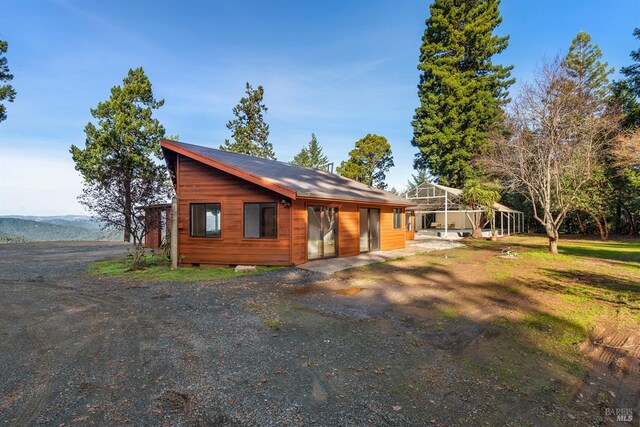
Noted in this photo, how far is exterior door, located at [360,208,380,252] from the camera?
12.6 meters

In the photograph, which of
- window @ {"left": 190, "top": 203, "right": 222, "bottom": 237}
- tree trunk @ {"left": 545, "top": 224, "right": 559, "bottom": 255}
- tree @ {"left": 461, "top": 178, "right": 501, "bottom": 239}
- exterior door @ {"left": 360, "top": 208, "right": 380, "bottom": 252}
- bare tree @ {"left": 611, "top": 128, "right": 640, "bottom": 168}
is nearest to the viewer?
window @ {"left": 190, "top": 203, "right": 222, "bottom": 237}

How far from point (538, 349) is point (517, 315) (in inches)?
53.2

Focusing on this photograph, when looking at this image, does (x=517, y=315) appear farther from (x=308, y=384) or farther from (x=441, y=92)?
(x=441, y=92)

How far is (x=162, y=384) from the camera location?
2.84 meters

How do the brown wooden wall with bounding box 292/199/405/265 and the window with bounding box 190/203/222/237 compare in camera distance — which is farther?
A: the window with bounding box 190/203/222/237

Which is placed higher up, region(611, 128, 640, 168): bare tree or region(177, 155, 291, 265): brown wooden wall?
region(611, 128, 640, 168): bare tree

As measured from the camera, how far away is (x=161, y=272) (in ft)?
29.3

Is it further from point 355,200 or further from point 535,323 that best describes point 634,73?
point 535,323

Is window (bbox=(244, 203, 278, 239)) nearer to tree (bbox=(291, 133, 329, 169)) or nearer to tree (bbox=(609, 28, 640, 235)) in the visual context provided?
tree (bbox=(609, 28, 640, 235))

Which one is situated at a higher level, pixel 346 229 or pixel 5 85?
pixel 5 85

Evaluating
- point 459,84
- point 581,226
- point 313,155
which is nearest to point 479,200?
point 581,226

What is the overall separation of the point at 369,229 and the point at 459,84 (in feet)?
62.9

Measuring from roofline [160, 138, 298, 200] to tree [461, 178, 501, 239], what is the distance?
14.9 m

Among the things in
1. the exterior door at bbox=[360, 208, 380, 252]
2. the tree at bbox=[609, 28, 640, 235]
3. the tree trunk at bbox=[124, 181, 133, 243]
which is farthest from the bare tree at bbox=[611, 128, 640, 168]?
the tree trunk at bbox=[124, 181, 133, 243]
